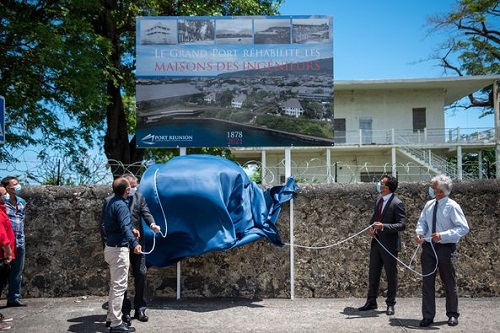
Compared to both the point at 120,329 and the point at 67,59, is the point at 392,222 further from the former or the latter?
the point at 67,59

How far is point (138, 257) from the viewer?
245 inches

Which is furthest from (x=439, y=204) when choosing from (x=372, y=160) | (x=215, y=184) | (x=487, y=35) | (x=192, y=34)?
(x=487, y=35)

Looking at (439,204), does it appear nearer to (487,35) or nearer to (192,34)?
(192,34)

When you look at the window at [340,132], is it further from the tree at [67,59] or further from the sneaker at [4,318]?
the sneaker at [4,318]

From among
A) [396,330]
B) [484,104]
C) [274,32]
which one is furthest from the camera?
[484,104]

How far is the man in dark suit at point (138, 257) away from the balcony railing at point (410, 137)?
20.8m

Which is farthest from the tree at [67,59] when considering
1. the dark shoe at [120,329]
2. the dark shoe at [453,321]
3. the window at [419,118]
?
the window at [419,118]

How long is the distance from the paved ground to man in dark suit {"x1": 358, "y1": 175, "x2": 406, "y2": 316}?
289mm

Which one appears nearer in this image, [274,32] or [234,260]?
[234,260]

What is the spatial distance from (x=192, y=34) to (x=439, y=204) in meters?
5.13

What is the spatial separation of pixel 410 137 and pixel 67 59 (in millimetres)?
20341

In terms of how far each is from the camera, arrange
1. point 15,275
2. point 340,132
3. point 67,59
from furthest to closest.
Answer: point 340,132, point 67,59, point 15,275

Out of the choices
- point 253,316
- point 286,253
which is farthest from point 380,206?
point 253,316

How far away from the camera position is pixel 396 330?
587 cm
